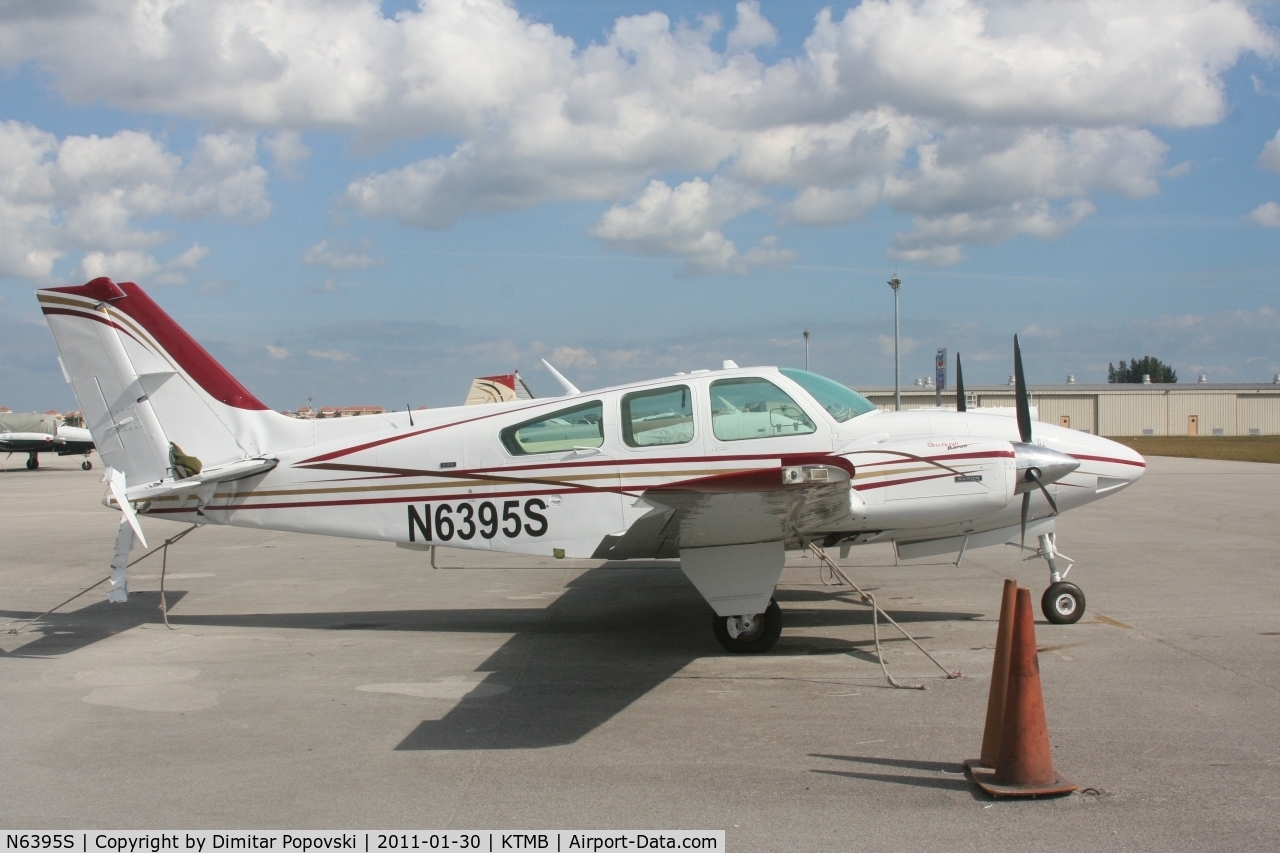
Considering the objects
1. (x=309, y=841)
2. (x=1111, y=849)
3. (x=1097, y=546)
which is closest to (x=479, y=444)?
(x=309, y=841)

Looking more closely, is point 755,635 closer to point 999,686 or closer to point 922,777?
point 922,777

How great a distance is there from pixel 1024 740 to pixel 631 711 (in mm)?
2393

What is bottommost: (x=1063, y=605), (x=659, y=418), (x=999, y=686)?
(x=1063, y=605)

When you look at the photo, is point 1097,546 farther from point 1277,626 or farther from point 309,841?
point 309,841

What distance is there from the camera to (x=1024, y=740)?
4301 millimetres

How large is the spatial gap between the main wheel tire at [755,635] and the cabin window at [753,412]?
4.38ft

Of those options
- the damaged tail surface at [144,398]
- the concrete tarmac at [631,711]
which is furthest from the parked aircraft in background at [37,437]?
the damaged tail surface at [144,398]

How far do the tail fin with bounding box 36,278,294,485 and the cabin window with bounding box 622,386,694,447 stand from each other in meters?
3.24

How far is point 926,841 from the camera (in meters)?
3.85

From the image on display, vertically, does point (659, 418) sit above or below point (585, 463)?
above

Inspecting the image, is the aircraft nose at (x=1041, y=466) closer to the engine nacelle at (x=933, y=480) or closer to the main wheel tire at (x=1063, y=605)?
the engine nacelle at (x=933, y=480)

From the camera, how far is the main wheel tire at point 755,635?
7199 mm

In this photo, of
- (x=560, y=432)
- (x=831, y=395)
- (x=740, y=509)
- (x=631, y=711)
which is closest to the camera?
(x=631, y=711)

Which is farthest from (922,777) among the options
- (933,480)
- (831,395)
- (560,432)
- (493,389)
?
(493,389)
